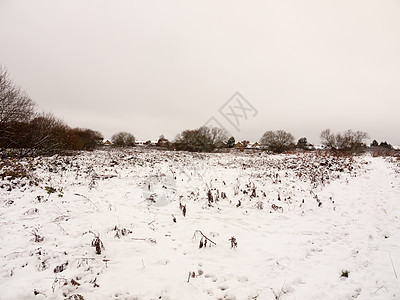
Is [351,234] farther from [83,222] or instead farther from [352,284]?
[83,222]

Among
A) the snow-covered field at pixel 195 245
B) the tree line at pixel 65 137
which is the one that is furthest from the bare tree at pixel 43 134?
the snow-covered field at pixel 195 245

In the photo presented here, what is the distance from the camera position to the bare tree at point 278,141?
40219mm

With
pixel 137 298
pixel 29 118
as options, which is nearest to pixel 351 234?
pixel 137 298

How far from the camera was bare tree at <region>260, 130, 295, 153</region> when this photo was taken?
40.2m

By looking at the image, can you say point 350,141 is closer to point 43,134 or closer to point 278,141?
point 278,141

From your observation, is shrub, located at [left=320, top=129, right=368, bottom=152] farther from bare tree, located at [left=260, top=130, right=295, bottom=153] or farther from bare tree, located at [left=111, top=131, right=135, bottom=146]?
bare tree, located at [left=111, top=131, right=135, bottom=146]

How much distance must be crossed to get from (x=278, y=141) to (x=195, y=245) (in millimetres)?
40312

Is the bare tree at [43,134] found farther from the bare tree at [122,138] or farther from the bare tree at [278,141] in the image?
the bare tree at [278,141]

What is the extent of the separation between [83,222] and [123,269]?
2.58m

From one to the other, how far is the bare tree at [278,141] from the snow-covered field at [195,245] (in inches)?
1326

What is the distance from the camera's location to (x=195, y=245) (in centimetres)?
440

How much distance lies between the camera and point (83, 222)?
5.06 m

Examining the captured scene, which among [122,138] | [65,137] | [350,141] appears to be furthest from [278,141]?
[122,138]

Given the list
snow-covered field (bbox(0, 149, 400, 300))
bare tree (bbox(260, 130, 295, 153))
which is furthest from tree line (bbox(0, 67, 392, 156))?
snow-covered field (bbox(0, 149, 400, 300))
